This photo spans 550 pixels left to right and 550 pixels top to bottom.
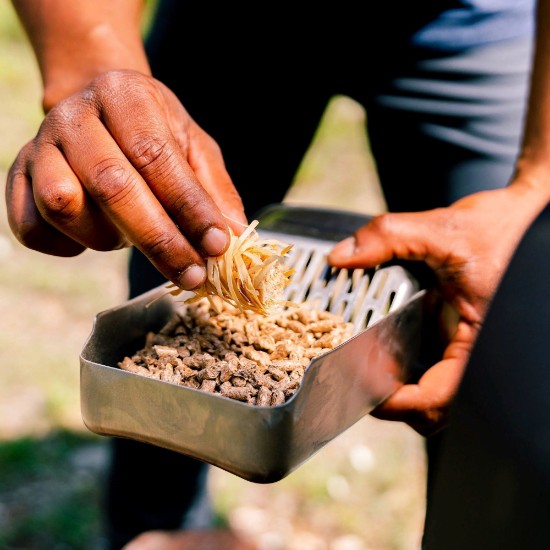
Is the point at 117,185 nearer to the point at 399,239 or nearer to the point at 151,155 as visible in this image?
the point at 151,155

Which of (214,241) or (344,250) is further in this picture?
(344,250)

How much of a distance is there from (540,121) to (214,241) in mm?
844

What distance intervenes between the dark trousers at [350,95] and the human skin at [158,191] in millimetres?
229

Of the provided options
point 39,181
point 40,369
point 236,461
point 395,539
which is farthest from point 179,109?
point 40,369

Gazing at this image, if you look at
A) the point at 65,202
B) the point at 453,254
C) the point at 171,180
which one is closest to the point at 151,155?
the point at 171,180

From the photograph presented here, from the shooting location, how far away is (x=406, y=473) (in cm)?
270

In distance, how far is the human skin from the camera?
127 cm

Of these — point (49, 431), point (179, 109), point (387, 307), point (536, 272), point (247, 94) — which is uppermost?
point (536, 272)

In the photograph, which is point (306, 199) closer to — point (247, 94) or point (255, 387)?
point (247, 94)

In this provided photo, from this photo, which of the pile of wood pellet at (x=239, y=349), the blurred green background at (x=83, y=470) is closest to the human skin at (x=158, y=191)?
the pile of wood pellet at (x=239, y=349)

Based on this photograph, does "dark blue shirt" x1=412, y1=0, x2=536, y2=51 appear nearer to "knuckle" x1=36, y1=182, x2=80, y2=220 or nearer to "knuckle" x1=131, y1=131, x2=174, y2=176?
"knuckle" x1=131, y1=131, x2=174, y2=176

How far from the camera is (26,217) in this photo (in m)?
1.38

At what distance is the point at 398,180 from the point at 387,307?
0.56m

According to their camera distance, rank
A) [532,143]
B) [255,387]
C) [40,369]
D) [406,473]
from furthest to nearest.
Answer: [40,369] → [406,473] → [532,143] → [255,387]
